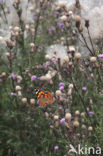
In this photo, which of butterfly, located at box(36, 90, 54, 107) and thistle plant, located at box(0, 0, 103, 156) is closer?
butterfly, located at box(36, 90, 54, 107)

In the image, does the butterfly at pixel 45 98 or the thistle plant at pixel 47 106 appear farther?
the thistle plant at pixel 47 106

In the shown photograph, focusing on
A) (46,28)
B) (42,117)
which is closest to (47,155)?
(42,117)

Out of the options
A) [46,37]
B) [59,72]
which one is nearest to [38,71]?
[59,72]

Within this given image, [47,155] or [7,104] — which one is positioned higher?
[7,104]

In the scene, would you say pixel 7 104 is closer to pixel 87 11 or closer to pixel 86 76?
pixel 86 76

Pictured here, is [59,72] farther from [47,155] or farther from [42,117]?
[47,155]

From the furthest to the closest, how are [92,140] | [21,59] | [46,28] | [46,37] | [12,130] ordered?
[46,28]
[46,37]
[21,59]
[12,130]
[92,140]

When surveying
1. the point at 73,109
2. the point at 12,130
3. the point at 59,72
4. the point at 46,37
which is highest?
the point at 46,37

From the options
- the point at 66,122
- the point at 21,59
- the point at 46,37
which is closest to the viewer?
the point at 66,122

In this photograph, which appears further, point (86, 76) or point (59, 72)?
point (86, 76)

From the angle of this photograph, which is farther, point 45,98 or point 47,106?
point 47,106
